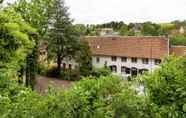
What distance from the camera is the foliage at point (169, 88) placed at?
12.8ft

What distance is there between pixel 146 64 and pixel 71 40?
7.75 meters

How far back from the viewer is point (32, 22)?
2866cm

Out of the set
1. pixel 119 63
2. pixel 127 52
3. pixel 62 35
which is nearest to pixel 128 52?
pixel 127 52

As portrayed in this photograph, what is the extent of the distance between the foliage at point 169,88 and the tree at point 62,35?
32004 millimetres

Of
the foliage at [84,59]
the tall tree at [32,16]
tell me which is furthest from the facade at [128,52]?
the tall tree at [32,16]

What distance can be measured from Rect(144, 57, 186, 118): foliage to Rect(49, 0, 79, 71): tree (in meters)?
32.0

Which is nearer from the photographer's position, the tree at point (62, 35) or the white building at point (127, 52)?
the tree at point (62, 35)

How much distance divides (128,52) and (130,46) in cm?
59

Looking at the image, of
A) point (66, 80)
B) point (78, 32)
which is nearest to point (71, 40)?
point (78, 32)

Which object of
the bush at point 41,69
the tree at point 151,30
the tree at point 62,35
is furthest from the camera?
the tree at point 151,30

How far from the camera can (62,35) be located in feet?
118

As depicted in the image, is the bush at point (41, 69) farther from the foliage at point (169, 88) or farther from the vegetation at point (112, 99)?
the foliage at point (169, 88)

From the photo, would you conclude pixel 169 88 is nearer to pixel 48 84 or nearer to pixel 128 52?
pixel 48 84

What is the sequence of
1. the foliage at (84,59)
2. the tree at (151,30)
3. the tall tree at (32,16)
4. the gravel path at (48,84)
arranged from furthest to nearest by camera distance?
the tree at (151,30) → the foliage at (84,59) → the tall tree at (32,16) → the gravel path at (48,84)
